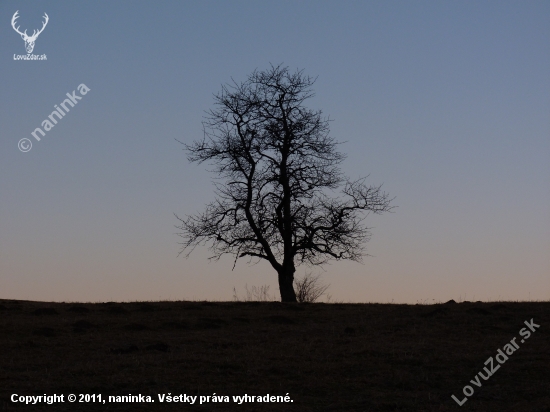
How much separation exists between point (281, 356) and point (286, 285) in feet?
42.7

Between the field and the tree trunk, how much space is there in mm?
5147

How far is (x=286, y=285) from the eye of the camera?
2956 centimetres

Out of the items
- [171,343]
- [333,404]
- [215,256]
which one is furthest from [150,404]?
[215,256]

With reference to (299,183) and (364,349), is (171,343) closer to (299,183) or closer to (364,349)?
(364,349)

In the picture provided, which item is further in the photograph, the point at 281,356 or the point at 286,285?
the point at 286,285

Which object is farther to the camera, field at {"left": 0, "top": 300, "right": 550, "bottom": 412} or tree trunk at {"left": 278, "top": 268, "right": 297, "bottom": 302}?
tree trunk at {"left": 278, "top": 268, "right": 297, "bottom": 302}

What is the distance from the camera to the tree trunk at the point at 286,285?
29.4 metres

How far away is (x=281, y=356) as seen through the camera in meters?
16.6

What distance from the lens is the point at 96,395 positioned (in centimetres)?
1338

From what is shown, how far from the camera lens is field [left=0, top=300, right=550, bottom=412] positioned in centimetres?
1370

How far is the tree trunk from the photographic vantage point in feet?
96.5

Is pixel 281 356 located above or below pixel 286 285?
below

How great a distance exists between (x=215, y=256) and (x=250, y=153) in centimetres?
444

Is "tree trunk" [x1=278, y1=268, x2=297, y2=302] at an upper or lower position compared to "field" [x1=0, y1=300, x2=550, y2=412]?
upper
